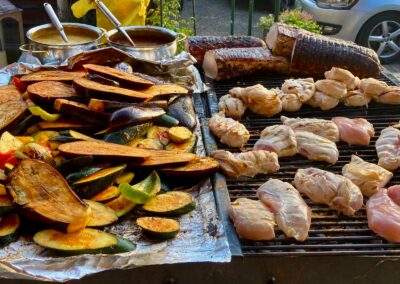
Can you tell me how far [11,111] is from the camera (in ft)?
10.8

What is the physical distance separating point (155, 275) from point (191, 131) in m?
1.45

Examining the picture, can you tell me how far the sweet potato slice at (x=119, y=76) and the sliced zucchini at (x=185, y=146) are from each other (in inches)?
24.3

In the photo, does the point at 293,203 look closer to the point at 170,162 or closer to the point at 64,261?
the point at 170,162

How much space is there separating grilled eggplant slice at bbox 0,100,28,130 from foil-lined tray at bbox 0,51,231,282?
1045 mm

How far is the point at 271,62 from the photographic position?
466 centimetres

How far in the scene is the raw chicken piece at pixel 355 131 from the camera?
354cm

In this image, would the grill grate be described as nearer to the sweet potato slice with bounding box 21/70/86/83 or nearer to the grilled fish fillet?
the grilled fish fillet

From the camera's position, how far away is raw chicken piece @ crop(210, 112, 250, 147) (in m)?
3.42

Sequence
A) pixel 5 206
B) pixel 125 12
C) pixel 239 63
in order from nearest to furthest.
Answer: pixel 5 206
pixel 239 63
pixel 125 12

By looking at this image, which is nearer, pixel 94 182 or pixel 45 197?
pixel 45 197

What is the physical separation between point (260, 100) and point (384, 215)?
5.09ft

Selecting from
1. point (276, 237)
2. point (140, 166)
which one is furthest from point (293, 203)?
point (140, 166)

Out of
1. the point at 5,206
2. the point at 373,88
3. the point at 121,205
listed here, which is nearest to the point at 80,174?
the point at 121,205

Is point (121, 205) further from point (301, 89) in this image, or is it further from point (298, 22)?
point (298, 22)
